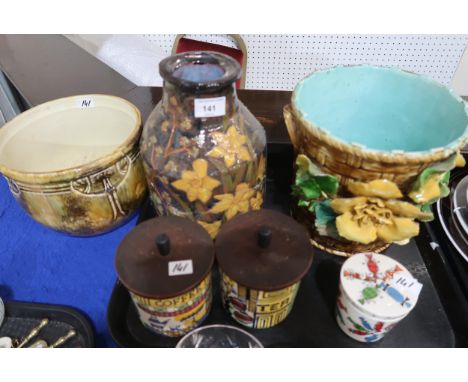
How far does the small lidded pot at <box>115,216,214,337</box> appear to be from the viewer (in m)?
0.51

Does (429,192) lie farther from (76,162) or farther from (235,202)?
(76,162)

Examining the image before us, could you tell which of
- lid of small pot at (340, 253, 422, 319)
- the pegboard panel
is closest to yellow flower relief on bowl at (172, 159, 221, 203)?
lid of small pot at (340, 253, 422, 319)

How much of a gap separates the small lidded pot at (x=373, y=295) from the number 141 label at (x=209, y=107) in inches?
12.1

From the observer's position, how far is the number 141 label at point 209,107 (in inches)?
21.5

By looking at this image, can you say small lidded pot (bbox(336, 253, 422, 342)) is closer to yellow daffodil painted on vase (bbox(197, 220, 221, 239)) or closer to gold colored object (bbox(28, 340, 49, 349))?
yellow daffodil painted on vase (bbox(197, 220, 221, 239))

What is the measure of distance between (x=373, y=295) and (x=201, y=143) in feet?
1.11

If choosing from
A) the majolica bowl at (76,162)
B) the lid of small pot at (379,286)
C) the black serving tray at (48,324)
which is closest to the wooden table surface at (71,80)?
the majolica bowl at (76,162)

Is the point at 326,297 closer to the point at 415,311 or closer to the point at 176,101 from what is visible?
the point at 415,311

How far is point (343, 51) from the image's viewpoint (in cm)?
143

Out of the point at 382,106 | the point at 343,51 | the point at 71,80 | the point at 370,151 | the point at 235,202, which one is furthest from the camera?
the point at 343,51

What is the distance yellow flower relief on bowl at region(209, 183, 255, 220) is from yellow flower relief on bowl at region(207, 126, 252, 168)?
49 mm

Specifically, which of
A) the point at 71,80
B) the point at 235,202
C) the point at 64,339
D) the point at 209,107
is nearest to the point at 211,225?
the point at 235,202

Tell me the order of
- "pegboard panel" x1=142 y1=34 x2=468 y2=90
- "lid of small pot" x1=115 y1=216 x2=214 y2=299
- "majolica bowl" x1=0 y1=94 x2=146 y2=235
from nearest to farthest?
Result: "lid of small pot" x1=115 y1=216 x2=214 y2=299
"majolica bowl" x1=0 y1=94 x2=146 y2=235
"pegboard panel" x1=142 y1=34 x2=468 y2=90

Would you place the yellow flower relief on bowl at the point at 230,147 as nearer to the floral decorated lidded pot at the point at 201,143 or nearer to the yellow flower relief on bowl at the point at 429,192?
the floral decorated lidded pot at the point at 201,143
